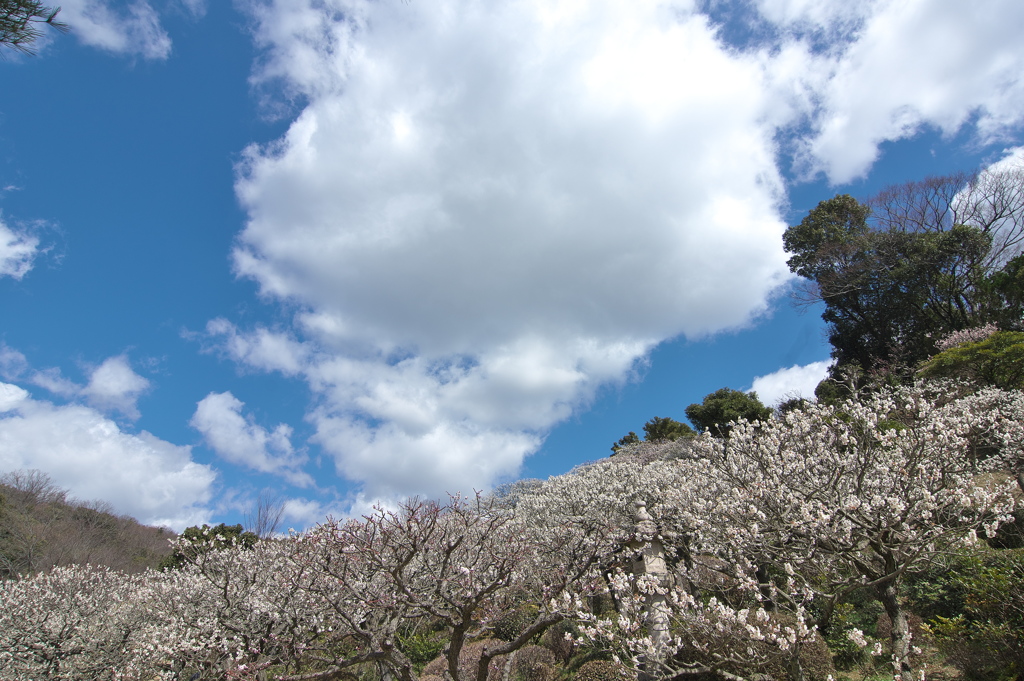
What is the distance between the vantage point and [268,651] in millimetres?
14984

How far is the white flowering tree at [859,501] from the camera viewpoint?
8031 mm

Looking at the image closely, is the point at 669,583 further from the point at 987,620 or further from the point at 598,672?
the point at 987,620

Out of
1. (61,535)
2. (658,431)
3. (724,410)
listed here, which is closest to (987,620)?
(724,410)

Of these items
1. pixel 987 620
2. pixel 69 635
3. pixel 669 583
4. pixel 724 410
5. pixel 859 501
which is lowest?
pixel 69 635

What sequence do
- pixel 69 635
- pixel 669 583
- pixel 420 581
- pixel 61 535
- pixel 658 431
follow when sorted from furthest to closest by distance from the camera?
pixel 658 431 → pixel 61 535 → pixel 420 581 → pixel 69 635 → pixel 669 583

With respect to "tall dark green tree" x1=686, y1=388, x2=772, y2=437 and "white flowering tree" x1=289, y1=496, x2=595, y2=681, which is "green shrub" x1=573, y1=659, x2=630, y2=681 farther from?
"tall dark green tree" x1=686, y1=388, x2=772, y2=437

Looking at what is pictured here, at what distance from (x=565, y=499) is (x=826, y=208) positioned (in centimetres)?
2960

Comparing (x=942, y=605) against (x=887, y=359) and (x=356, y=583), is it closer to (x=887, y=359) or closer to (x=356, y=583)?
(x=356, y=583)

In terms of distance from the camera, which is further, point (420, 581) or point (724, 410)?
point (724, 410)

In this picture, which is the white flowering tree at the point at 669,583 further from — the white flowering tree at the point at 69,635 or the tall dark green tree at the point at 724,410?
the white flowering tree at the point at 69,635

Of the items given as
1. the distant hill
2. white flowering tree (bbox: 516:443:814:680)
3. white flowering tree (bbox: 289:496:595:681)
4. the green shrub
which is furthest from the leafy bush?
the distant hill

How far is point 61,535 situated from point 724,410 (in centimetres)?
4592

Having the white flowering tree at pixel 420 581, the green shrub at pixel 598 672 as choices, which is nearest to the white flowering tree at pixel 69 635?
the white flowering tree at pixel 420 581

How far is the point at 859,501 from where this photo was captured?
8242 millimetres
